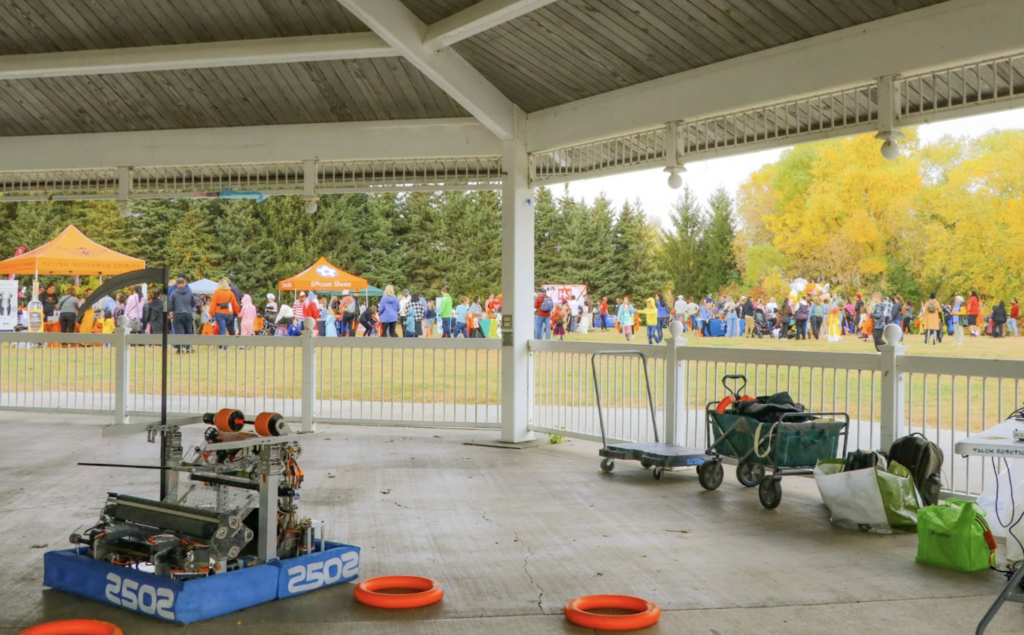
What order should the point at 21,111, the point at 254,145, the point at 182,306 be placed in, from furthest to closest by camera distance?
the point at 182,306 < the point at 21,111 < the point at 254,145

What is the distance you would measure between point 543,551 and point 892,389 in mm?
3128

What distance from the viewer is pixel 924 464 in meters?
6.03

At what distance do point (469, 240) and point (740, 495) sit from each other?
42.0 meters

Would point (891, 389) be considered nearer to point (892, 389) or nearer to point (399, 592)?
point (892, 389)

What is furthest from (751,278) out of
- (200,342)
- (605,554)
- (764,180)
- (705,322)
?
(605,554)

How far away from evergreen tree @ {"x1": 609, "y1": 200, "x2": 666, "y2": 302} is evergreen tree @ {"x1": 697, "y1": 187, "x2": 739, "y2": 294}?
109 inches

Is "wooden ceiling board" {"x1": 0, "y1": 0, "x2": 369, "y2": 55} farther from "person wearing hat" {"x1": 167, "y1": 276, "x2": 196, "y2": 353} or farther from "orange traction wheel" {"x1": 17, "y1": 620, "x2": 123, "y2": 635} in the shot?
"person wearing hat" {"x1": 167, "y1": 276, "x2": 196, "y2": 353}

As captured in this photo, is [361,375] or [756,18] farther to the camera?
[361,375]

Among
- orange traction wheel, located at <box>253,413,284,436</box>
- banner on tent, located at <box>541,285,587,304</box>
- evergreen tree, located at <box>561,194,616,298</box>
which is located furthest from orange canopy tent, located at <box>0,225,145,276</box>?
evergreen tree, located at <box>561,194,616,298</box>

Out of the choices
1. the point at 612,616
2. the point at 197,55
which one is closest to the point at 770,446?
the point at 612,616

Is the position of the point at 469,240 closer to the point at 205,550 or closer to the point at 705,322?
the point at 705,322

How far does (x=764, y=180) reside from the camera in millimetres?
51812

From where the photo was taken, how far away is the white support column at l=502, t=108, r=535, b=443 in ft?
32.0

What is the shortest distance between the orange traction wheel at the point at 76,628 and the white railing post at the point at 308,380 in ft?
23.3
